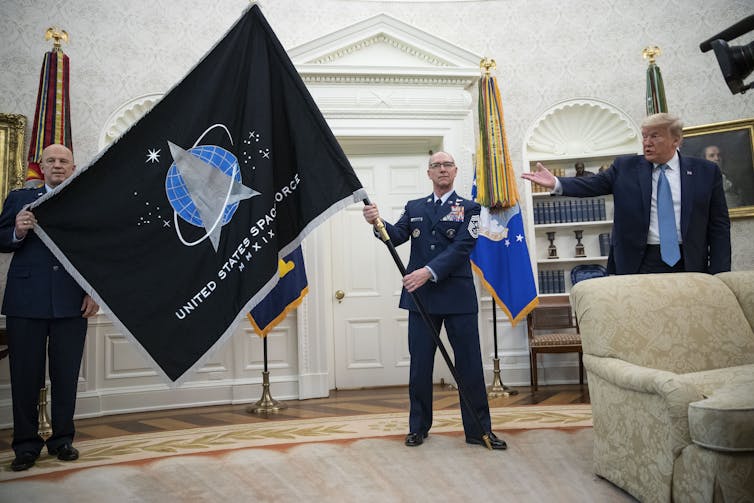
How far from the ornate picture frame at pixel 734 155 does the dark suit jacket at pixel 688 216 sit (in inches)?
104

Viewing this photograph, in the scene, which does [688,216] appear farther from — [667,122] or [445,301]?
[445,301]

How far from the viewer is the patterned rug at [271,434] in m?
2.83

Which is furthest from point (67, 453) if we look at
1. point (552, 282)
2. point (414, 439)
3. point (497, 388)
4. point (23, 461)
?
point (552, 282)

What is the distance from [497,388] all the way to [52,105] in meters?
4.05

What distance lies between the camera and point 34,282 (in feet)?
9.25

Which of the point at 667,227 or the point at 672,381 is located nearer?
the point at 672,381

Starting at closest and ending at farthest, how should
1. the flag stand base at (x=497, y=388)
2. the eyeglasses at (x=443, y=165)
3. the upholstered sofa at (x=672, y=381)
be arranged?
1. the upholstered sofa at (x=672, y=381)
2. the eyeglasses at (x=443, y=165)
3. the flag stand base at (x=497, y=388)

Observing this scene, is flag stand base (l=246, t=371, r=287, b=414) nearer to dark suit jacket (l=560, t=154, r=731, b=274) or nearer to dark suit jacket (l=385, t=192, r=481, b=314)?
dark suit jacket (l=385, t=192, r=481, b=314)

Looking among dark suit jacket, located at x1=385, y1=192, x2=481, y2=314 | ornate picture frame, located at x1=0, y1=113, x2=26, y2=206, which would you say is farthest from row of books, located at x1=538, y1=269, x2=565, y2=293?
ornate picture frame, located at x1=0, y1=113, x2=26, y2=206

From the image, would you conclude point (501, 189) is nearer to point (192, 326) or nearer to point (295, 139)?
point (295, 139)

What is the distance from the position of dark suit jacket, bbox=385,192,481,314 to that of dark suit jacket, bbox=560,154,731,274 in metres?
0.75

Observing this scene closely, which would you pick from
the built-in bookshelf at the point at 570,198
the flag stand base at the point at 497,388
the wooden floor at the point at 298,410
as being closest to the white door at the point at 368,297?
the wooden floor at the point at 298,410

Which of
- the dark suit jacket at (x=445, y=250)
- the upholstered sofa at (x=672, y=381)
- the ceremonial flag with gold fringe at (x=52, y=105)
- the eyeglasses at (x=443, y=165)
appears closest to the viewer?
the upholstered sofa at (x=672, y=381)

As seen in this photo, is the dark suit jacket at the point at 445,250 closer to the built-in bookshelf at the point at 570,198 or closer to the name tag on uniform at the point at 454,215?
the name tag on uniform at the point at 454,215
